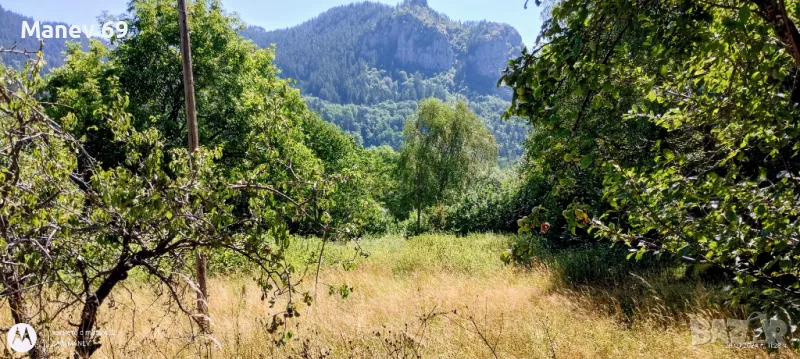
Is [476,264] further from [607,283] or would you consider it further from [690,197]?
[690,197]

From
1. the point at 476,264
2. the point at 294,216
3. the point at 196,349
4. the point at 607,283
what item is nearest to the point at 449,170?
the point at 476,264

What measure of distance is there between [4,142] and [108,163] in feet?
42.5

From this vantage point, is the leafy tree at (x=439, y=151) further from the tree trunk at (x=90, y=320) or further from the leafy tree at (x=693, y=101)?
the leafy tree at (x=693, y=101)

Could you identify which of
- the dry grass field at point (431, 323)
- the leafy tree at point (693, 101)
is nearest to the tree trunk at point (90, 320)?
the dry grass field at point (431, 323)

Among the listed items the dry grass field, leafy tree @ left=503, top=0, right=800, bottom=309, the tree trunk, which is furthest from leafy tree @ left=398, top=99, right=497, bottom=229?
leafy tree @ left=503, top=0, right=800, bottom=309

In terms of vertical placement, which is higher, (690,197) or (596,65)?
(596,65)

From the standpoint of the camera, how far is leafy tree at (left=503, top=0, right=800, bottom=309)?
158 cm

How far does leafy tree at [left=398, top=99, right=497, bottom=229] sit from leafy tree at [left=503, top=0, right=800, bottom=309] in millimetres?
20771

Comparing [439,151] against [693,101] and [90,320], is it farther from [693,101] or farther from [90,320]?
[693,101]

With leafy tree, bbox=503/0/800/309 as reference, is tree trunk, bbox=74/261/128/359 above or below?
below

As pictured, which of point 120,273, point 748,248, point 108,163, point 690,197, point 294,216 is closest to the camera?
point 748,248

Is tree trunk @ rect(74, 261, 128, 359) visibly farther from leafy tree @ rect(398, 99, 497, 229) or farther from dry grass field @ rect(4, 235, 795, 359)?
leafy tree @ rect(398, 99, 497, 229)

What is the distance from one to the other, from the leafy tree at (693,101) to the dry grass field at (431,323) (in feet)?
8.28

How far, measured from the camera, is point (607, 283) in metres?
8.87
